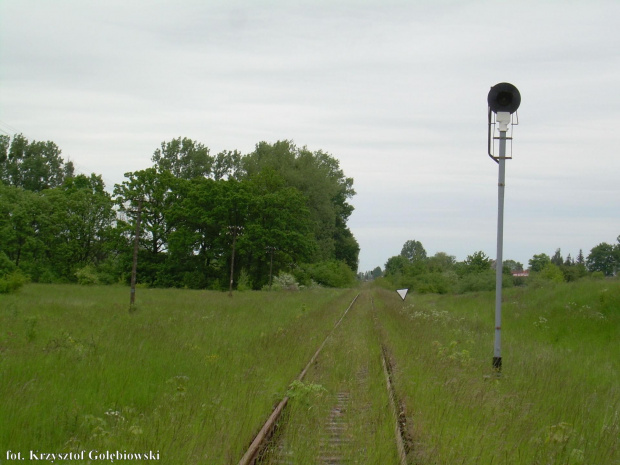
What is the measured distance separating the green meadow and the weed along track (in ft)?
0.11

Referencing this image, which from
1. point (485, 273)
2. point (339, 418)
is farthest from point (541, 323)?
point (485, 273)

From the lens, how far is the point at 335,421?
764cm

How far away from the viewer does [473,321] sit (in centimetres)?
2205

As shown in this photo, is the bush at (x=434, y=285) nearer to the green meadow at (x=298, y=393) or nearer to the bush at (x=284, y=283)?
the bush at (x=284, y=283)

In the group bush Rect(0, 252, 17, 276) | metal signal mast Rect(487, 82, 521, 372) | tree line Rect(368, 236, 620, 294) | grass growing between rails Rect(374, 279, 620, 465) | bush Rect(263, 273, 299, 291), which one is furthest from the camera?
bush Rect(0, 252, 17, 276)

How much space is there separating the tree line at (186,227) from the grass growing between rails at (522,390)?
1642 inches

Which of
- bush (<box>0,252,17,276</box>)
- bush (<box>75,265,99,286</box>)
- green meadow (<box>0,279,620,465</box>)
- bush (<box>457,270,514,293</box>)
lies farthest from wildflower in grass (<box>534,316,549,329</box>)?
bush (<box>0,252,17,276</box>)

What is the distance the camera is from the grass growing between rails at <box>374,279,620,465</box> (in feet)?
20.2

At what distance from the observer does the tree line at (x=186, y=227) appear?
5925cm

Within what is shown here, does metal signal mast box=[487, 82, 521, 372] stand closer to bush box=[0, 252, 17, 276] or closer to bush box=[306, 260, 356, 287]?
bush box=[0, 252, 17, 276]

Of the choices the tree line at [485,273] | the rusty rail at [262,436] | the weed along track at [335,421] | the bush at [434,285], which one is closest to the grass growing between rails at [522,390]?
the weed along track at [335,421]

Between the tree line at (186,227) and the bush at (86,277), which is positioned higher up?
the tree line at (186,227)

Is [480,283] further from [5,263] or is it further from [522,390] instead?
[5,263]

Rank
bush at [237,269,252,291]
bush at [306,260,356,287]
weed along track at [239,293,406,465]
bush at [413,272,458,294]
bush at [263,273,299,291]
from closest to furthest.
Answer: weed along track at [239,293,406,465], bush at [237,269,252,291], bush at [263,273,299,291], bush at [413,272,458,294], bush at [306,260,356,287]
